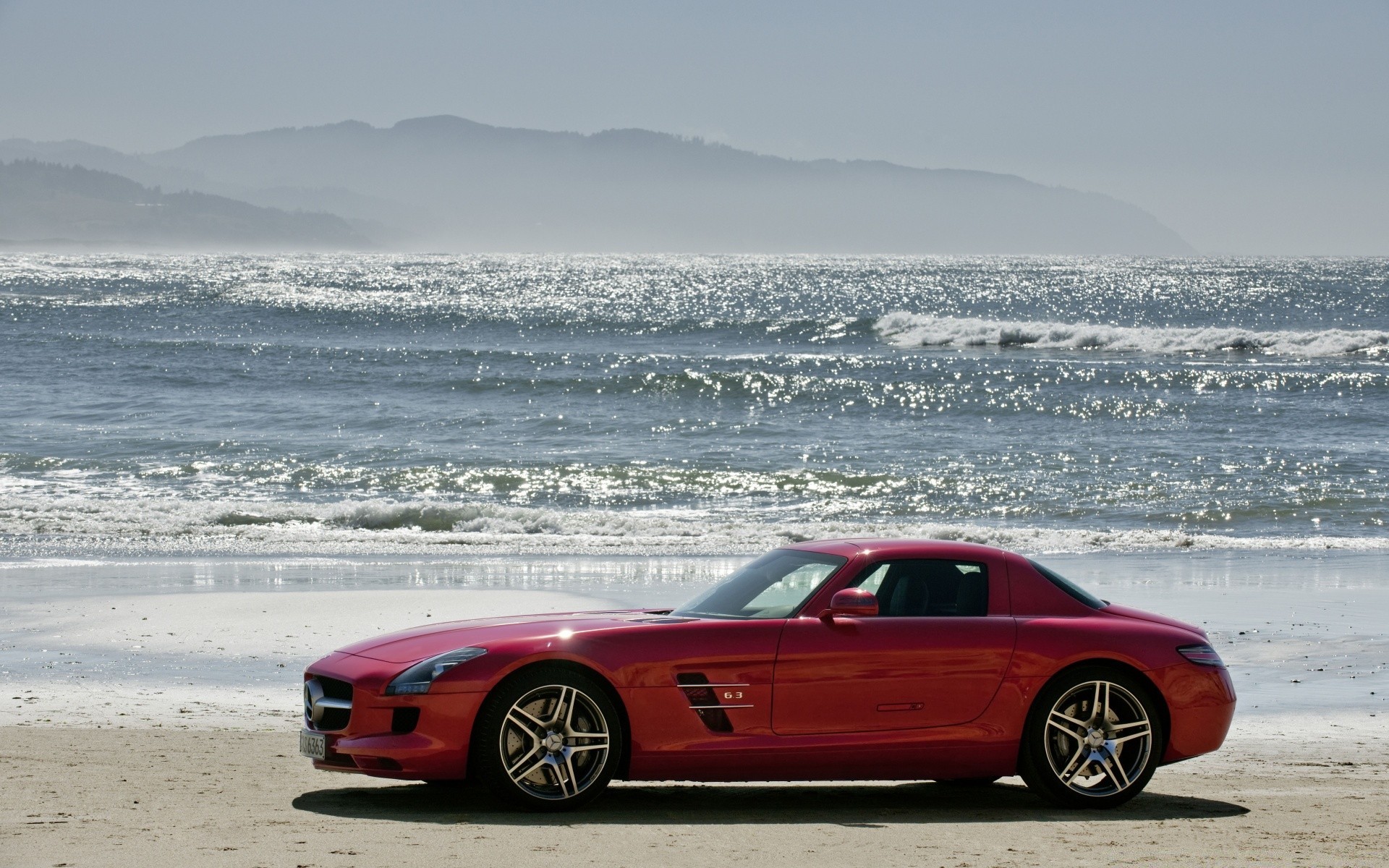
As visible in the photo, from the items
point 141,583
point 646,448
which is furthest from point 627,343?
point 141,583

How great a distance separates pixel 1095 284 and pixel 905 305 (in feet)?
148

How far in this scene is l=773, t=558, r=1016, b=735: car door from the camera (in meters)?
6.36

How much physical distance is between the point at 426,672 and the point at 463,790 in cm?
78

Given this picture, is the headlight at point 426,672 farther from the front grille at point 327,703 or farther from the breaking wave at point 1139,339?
the breaking wave at point 1139,339

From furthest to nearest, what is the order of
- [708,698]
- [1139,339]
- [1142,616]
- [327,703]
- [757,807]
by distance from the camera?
1. [1139,339]
2. [1142,616]
3. [757,807]
4. [327,703]
5. [708,698]

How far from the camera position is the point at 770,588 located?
6.72m

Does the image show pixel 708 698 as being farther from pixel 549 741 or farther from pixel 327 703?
pixel 327 703

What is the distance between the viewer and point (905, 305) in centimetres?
9131

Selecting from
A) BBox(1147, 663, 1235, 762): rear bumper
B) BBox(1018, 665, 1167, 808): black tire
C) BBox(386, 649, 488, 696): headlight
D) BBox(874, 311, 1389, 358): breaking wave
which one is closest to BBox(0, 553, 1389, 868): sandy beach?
BBox(1018, 665, 1167, 808): black tire

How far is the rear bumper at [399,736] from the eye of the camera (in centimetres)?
609

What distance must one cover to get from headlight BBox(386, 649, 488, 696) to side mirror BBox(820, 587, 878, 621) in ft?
4.70

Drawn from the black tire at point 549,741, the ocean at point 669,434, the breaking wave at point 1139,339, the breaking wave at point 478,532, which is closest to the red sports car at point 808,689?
the black tire at point 549,741

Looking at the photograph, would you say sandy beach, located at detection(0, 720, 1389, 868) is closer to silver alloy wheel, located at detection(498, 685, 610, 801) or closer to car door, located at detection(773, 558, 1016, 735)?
silver alloy wheel, located at detection(498, 685, 610, 801)

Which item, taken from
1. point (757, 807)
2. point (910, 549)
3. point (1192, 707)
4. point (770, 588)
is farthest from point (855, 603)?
point (1192, 707)
